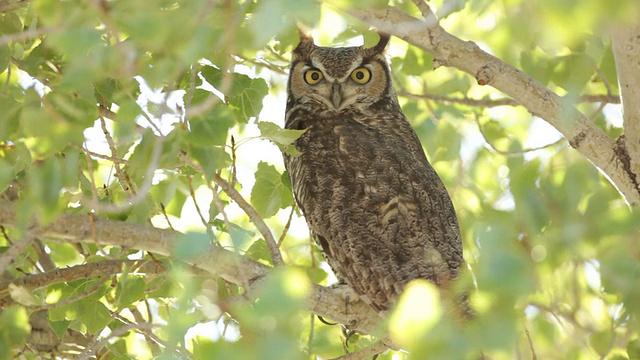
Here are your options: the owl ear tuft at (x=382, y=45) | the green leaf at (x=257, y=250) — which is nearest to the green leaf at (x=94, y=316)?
the green leaf at (x=257, y=250)

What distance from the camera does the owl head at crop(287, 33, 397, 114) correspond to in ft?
11.2

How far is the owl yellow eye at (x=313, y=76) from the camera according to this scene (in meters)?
3.48

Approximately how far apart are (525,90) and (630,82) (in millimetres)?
319

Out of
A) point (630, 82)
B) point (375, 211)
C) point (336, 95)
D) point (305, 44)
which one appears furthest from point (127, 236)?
Result: point (305, 44)

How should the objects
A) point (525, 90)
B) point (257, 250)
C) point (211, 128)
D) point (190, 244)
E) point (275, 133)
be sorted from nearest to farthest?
point (190, 244) → point (211, 128) → point (275, 133) → point (525, 90) → point (257, 250)

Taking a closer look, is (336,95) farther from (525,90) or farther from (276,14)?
(276,14)

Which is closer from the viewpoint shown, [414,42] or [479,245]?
[479,245]

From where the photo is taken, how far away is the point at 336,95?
3.38m

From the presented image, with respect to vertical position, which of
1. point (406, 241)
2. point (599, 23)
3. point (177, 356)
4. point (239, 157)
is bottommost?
point (239, 157)

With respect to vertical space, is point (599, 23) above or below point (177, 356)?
above

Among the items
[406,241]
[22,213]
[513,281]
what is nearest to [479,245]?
[513,281]

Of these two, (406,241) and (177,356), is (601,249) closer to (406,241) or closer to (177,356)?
(177,356)

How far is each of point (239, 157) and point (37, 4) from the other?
90.0 inches

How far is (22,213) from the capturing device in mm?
1430
